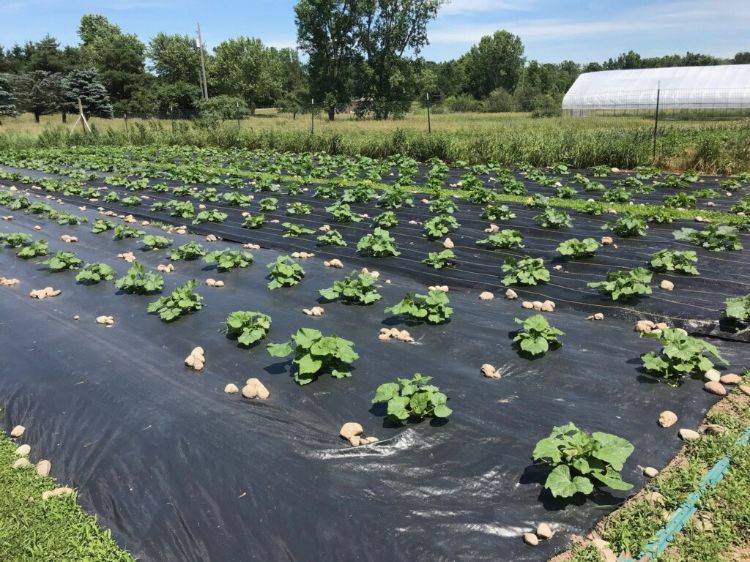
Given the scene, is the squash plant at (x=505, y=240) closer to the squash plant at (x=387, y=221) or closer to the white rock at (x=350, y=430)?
the squash plant at (x=387, y=221)

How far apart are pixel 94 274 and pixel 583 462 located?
5805 millimetres

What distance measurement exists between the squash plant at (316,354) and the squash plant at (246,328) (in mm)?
575

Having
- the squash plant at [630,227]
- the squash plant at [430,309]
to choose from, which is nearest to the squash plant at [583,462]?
the squash plant at [430,309]

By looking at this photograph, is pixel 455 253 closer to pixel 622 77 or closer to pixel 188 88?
pixel 622 77

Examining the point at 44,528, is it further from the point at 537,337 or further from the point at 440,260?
the point at 440,260

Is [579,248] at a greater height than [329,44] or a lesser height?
lesser

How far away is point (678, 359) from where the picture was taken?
396 cm

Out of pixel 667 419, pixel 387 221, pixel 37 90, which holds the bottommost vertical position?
pixel 667 419

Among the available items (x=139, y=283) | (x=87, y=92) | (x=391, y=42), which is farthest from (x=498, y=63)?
(x=139, y=283)

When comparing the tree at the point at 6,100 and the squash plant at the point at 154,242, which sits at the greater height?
the tree at the point at 6,100

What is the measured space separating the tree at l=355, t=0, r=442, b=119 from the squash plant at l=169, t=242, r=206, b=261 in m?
48.1

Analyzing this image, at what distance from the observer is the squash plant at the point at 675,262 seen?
6.08 meters

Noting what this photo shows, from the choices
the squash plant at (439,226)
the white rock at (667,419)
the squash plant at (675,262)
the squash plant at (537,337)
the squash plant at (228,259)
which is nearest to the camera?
the white rock at (667,419)

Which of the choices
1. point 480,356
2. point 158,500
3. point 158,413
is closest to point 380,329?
point 480,356
